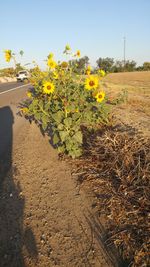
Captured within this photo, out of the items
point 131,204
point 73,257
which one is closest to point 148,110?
point 131,204

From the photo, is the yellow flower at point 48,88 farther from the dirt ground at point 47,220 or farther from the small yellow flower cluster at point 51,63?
the dirt ground at point 47,220

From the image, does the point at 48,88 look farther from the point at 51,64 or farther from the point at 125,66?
the point at 125,66

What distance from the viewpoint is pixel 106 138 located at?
321 cm

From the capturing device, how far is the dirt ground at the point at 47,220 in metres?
1.96

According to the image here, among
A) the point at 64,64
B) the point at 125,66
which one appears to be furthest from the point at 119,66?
the point at 64,64

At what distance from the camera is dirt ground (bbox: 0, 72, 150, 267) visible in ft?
6.42

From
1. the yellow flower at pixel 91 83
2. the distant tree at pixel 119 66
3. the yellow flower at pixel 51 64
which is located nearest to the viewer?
the yellow flower at pixel 91 83

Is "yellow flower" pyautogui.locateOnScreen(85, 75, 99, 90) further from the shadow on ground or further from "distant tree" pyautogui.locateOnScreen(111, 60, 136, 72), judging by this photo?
"distant tree" pyautogui.locateOnScreen(111, 60, 136, 72)

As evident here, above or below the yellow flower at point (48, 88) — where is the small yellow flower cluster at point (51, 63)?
above

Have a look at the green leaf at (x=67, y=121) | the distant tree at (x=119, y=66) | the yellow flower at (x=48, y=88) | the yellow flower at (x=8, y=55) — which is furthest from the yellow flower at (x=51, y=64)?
the distant tree at (x=119, y=66)

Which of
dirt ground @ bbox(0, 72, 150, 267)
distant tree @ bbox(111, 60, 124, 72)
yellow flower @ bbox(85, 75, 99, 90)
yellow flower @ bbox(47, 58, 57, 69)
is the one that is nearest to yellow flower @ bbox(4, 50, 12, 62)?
yellow flower @ bbox(47, 58, 57, 69)

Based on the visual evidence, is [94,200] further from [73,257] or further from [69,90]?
[69,90]

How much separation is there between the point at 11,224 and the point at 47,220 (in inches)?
14.8

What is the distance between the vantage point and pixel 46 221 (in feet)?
7.74
